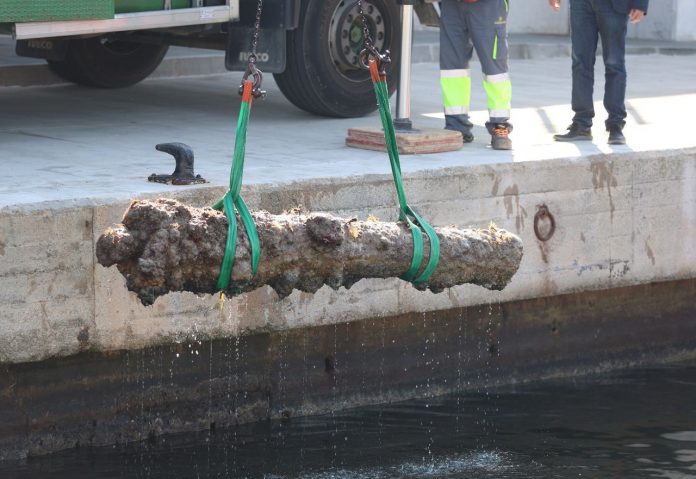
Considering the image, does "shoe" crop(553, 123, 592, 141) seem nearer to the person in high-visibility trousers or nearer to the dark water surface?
the person in high-visibility trousers

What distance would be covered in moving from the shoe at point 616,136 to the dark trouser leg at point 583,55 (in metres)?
0.20

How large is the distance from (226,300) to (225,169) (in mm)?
858

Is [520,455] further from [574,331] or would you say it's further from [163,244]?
Answer: [163,244]

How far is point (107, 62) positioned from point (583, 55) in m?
3.50

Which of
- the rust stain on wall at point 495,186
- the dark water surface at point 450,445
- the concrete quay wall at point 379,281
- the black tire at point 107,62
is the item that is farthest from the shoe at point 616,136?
the black tire at point 107,62

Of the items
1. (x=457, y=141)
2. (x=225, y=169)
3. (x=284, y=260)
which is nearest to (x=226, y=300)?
(x=225, y=169)

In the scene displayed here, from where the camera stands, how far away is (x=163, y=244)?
514 centimetres

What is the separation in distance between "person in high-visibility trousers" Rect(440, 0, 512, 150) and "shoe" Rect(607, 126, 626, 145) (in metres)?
0.63

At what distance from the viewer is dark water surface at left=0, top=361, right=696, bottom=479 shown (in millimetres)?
6785

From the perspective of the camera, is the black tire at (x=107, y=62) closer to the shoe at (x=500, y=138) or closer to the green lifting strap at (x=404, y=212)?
the shoe at (x=500, y=138)

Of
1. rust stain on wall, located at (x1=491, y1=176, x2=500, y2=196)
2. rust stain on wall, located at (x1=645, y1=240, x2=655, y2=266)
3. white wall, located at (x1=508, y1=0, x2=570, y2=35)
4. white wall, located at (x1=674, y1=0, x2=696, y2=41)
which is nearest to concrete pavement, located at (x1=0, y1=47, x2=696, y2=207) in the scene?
rust stain on wall, located at (x1=491, y1=176, x2=500, y2=196)

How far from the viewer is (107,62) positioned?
10.6m

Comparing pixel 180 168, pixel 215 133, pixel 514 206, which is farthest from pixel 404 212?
pixel 215 133

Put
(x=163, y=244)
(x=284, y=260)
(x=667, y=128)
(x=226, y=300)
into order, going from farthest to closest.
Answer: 1. (x=667, y=128)
2. (x=226, y=300)
3. (x=284, y=260)
4. (x=163, y=244)
